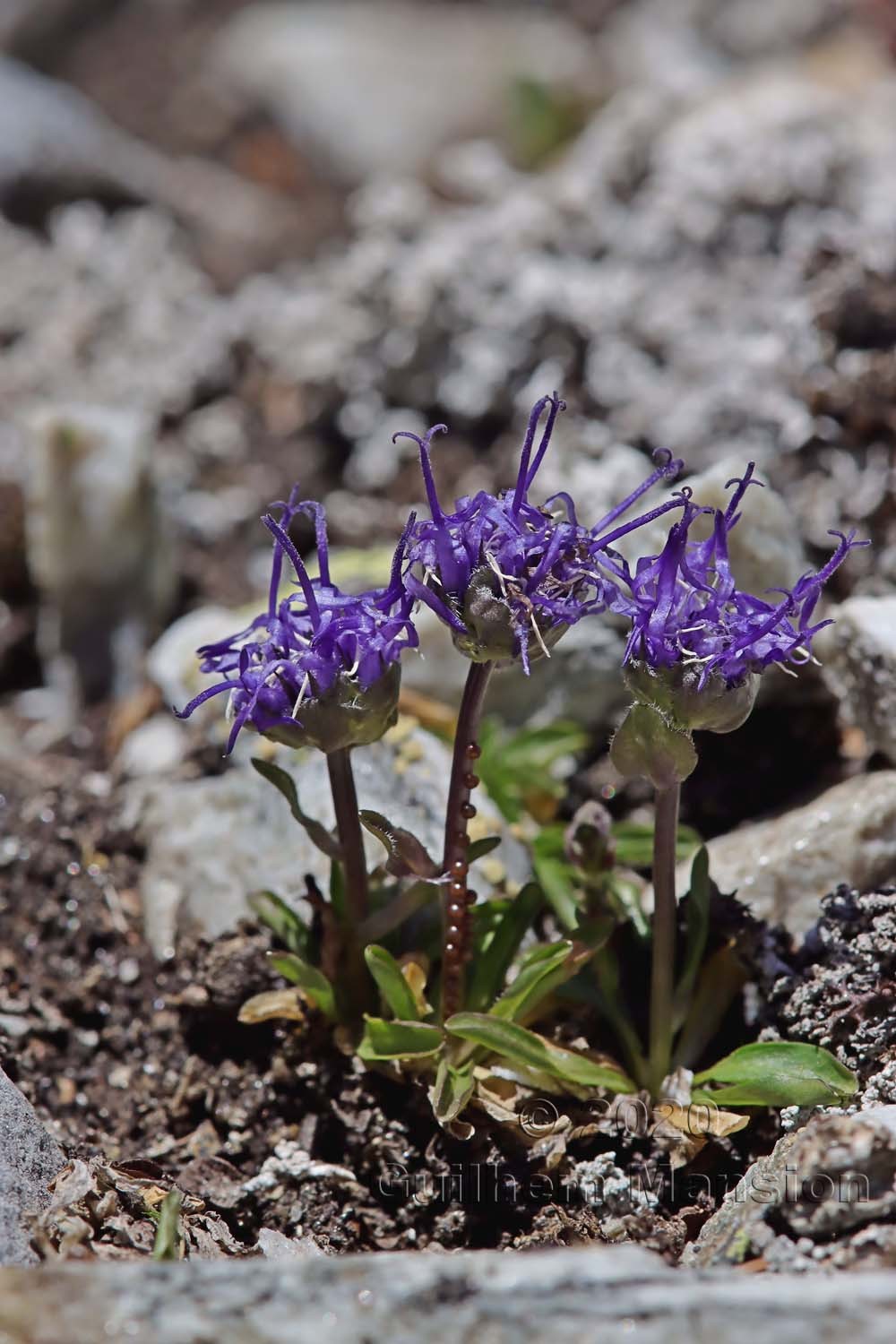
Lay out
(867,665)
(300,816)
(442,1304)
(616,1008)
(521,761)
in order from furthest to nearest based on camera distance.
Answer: (521,761)
(867,665)
(616,1008)
(300,816)
(442,1304)

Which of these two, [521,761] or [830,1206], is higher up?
[521,761]

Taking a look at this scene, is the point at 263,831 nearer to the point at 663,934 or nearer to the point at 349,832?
the point at 349,832

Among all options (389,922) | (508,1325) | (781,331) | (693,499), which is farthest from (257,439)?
(508,1325)

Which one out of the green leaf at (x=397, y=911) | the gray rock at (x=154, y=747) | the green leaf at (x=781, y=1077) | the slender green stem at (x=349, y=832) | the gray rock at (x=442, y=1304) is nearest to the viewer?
the gray rock at (x=442, y=1304)

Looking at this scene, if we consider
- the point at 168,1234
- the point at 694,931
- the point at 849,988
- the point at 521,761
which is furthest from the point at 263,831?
the point at 849,988

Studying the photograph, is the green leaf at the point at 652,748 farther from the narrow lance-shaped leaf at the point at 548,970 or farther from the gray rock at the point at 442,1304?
the gray rock at the point at 442,1304

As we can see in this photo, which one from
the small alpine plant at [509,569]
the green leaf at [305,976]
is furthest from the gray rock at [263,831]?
the small alpine plant at [509,569]

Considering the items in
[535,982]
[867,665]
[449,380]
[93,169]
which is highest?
[93,169]

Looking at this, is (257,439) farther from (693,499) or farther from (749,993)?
(749,993)
